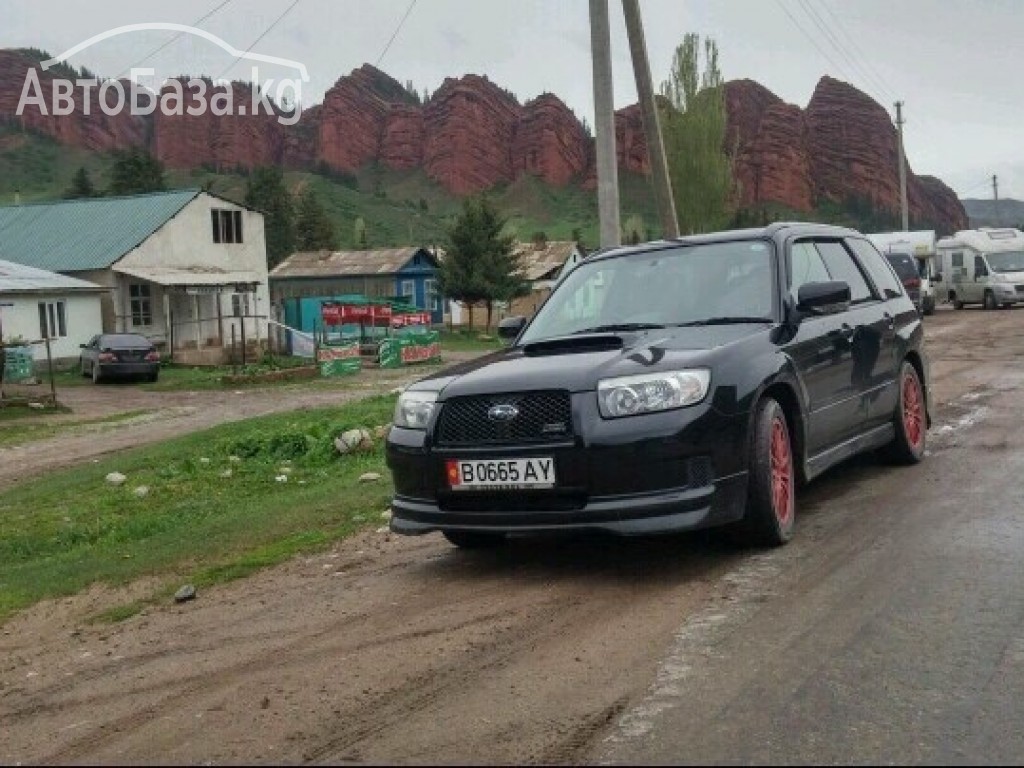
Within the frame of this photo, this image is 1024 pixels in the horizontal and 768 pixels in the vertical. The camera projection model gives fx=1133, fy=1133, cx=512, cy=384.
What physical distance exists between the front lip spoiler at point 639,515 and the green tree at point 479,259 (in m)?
45.2

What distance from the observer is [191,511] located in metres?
10.3

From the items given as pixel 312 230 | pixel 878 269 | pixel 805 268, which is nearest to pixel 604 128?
pixel 878 269

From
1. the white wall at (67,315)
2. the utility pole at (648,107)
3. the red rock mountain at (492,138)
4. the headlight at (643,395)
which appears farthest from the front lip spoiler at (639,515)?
the red rock mountain at (492,138)

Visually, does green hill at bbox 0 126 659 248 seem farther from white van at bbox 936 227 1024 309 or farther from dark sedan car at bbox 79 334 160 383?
Answer: dark sedan car at bbox 79 334 160 383

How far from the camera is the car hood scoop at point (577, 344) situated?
237 inches

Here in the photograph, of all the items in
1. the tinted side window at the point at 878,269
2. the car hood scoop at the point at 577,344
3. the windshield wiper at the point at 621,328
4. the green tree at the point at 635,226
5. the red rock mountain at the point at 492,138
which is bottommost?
the car hood scoop at the point at 577,344

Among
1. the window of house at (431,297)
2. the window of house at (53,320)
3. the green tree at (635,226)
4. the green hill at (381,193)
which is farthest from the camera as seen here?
the green hill at (381,193)

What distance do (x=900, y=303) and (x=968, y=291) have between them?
37.4m

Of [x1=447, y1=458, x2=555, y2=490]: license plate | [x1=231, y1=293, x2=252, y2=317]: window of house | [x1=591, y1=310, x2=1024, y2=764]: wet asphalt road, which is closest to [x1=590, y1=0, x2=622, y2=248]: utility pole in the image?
[x1=591, y1=310, x2=1024, y2=764]: wet asphalt road

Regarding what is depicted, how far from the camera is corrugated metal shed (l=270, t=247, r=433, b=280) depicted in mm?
58469

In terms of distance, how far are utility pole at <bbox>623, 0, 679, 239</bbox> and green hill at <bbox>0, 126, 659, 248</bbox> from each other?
74877 mm

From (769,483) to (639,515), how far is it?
0.83 m

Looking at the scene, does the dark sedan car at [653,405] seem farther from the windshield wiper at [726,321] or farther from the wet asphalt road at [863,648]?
the wet asphalt road at [863,648]

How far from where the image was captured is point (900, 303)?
8.66 m
